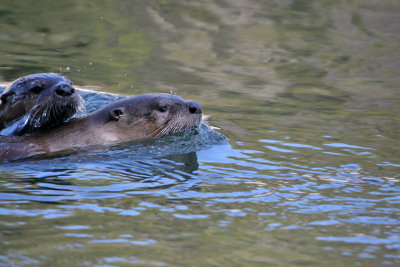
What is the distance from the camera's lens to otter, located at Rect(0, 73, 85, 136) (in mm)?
6473

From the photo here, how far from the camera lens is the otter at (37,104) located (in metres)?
6.47

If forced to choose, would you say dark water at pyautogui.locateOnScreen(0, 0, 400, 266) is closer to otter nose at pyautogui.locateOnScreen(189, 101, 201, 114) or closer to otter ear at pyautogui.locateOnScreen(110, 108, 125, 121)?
otter nose at pyautogui.locateOnScreen(189, 101, 201, 114)

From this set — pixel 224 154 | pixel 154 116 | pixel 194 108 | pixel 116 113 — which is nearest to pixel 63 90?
pixel 116 113

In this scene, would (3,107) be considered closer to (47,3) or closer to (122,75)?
(122,75)

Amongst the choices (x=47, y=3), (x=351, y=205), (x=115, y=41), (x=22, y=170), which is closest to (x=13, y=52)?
(x=115, y=41)

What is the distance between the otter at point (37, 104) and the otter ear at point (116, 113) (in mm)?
385

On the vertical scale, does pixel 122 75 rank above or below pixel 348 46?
below

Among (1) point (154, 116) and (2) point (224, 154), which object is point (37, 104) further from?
(2) point (224, 154)

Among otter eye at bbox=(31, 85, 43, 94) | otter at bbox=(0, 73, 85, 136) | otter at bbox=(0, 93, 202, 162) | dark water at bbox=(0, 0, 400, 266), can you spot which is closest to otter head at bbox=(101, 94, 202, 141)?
otter at bbox=(0, 93, 202, 162)

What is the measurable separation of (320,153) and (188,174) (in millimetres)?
1565

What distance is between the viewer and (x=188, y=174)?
558 cm

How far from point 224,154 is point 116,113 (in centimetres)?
122

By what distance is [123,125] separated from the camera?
6684 millimetres

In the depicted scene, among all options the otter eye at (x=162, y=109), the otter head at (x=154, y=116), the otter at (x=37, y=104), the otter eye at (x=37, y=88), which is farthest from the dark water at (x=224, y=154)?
the otter eye at (x=37, y=88)
